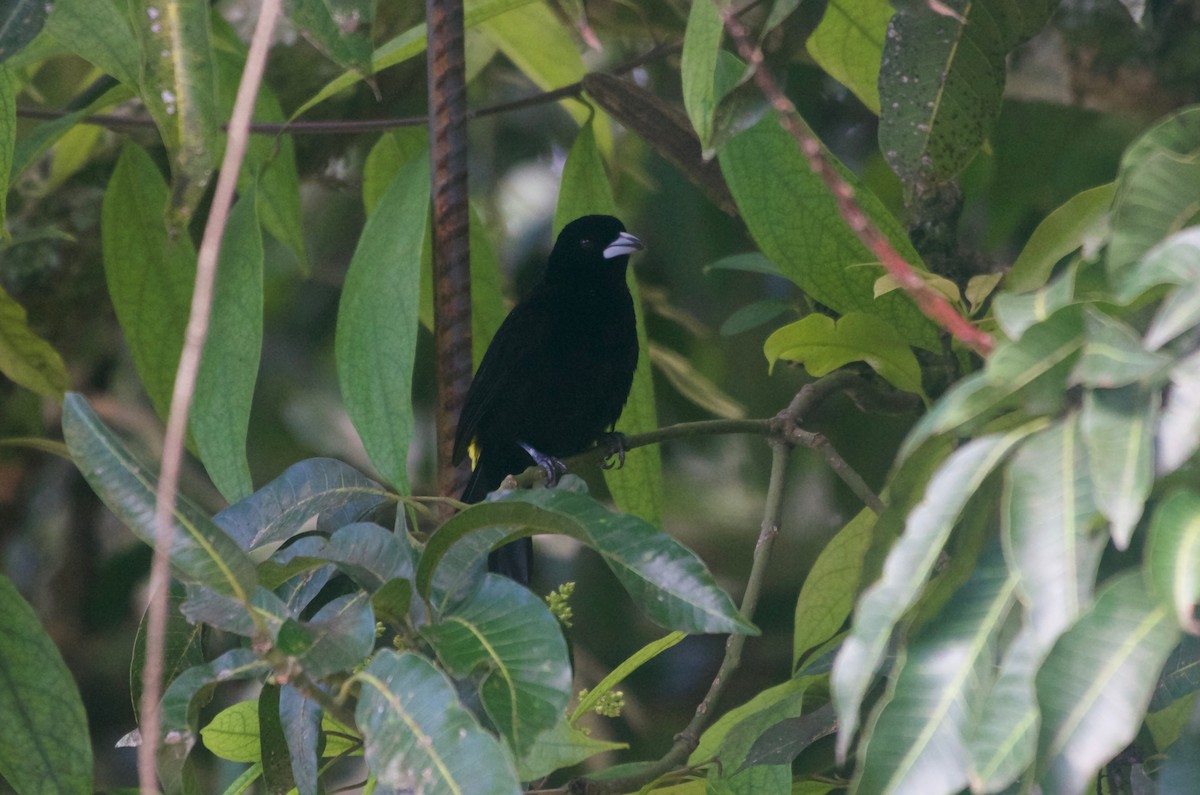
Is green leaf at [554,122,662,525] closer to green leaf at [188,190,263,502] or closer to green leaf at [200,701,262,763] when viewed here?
green leaf at [188,190,263,502]

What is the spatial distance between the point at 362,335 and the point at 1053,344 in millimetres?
1422

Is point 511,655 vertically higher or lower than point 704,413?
higher

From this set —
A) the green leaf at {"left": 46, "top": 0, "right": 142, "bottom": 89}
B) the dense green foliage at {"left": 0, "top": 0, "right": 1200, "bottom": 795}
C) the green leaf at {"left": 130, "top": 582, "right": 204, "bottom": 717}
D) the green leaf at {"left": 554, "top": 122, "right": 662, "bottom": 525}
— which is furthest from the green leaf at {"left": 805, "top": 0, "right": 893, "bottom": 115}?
the green leaf at {"left": 130, "top": 582, "right": 204, "bottom": 717}

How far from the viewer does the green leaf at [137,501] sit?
1221 mm

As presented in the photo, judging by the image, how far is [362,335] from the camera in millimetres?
2205

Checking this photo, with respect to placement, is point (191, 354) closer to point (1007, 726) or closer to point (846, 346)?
point (1007, 726)

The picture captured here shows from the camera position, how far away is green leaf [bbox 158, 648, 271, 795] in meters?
1.37

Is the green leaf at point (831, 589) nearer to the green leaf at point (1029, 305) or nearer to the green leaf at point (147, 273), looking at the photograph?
the green leaf at point (1029, 305)

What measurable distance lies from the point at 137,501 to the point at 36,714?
2.62ft

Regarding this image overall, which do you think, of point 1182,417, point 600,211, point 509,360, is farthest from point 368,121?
point 1182,417

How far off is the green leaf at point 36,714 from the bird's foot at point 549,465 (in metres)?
1.23

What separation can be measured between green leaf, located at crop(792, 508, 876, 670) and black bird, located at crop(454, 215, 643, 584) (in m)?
1.20

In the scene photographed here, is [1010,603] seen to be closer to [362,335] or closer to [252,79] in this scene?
[252,79]

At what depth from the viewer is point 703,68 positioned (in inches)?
62.6
